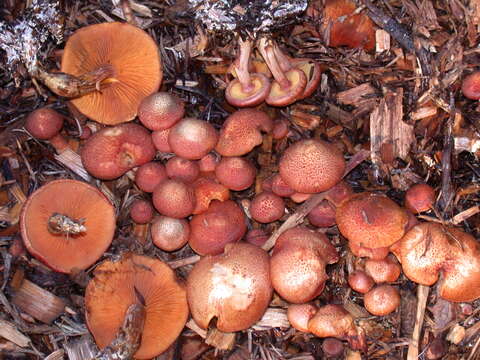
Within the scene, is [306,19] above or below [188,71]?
above

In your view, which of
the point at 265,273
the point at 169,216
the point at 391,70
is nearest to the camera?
the point at 265,273

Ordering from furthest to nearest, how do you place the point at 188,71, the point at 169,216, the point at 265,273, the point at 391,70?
1. the point at 188,71
2. the point at 391,70
3. the point at 169,216
4. the point at 265,273

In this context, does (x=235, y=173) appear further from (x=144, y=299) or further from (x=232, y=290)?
(x=144, y=299)

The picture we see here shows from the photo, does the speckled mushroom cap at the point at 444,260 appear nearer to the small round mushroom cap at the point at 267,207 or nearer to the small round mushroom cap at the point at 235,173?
the small round mushroom cap at the point at 267,207

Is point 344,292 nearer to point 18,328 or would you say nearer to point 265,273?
point 265,273

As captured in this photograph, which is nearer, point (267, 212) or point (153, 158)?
point (267, 212)

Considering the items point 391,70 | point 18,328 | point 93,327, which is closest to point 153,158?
point 93,327

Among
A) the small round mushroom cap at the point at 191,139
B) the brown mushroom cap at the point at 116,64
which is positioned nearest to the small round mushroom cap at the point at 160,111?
the small round mushroom cap at the point at 191,139

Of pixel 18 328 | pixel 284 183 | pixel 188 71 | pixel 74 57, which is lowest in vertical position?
pixel 18 328
